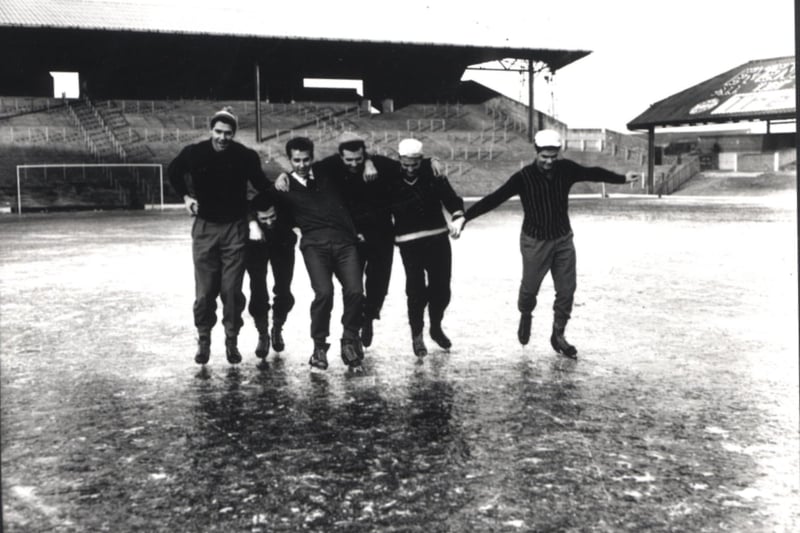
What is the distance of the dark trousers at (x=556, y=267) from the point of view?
7.31 m

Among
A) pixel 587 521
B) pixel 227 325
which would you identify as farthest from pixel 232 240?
pixel 587 521

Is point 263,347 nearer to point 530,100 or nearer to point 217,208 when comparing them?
point 217,208

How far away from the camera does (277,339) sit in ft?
24.7

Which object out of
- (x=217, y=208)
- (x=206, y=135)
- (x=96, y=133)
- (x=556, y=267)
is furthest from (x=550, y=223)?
(x=96, y=133)

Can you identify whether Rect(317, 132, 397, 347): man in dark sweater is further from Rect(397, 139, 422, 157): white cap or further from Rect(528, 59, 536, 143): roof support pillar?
Rect(528, 59, 536, 143): roof support pillar

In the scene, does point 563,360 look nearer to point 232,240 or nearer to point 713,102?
point 232,240

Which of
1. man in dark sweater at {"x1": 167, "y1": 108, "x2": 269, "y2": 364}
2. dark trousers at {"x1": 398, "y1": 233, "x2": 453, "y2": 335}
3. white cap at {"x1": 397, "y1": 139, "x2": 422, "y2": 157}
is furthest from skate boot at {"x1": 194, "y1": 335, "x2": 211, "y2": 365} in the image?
white cap at {"x1": 397, "y1": 139, "x2": 422, "y2": 157}

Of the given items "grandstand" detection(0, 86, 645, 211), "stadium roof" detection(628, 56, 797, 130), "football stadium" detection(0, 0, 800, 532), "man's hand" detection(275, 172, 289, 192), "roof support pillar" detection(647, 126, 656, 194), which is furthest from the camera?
"roof support pillar" detection(647, 126, 656, 194)

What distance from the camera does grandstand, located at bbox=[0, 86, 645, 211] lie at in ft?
119

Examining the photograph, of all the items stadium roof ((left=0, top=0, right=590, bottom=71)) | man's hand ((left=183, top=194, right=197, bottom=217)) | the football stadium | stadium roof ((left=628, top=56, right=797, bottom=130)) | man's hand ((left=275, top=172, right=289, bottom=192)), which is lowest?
the football stadium

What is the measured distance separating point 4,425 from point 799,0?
4576 mm

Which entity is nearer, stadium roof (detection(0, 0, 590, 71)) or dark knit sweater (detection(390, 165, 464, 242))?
dark knit sweater (detection(390, 165, 464, 242))

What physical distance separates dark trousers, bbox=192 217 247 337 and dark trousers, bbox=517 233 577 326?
223 cm

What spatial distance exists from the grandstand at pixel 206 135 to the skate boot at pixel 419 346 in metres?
29.5
